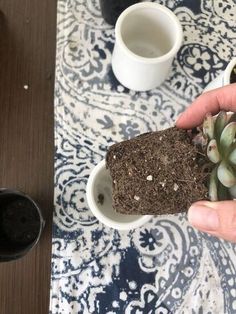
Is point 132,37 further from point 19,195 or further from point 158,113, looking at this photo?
point 19,195

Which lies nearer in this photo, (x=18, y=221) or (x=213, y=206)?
(x=213, y=206)

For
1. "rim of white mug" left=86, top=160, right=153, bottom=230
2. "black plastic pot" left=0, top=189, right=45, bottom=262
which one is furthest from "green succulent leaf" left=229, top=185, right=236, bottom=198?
"black plastic pot" left=0, top=189, right=45, bottom=262

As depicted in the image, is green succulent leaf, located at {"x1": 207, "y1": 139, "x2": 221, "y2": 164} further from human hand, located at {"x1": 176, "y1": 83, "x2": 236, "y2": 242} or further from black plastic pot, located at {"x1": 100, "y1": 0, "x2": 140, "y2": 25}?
black plastic pot, located at {"x1": 100, "y1": 0, "x2": 140, "y2": 25}

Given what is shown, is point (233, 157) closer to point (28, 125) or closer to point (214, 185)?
point (214, 185)

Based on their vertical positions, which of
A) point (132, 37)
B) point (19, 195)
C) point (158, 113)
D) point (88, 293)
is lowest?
point (88, 293)

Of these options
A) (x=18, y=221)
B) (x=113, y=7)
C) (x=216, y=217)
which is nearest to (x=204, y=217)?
(x=216, y=217)

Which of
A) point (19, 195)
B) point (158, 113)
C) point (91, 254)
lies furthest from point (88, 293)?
point (158, 113)
